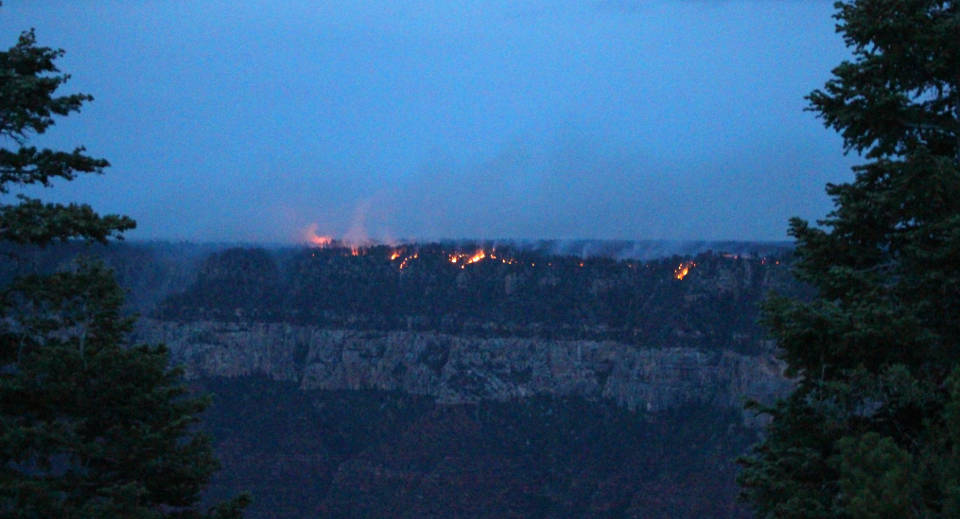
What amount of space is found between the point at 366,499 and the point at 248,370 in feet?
65.8

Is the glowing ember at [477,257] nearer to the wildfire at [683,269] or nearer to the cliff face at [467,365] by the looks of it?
the cliff face at [467,365]

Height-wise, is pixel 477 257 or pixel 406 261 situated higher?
pixel 477 257

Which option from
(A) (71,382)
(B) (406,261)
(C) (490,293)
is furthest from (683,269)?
(A) (71,382)

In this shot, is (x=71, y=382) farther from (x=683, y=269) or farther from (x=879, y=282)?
(x=683, y=269)

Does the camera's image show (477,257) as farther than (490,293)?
Yes

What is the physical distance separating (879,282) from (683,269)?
167 ft

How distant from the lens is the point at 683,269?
63500 millimetres

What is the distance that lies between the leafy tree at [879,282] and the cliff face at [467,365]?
37.4 meters

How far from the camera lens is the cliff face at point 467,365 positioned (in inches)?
2146

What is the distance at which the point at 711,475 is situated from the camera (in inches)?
1807

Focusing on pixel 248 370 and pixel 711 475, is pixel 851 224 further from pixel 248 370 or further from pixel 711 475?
pixel 248 370

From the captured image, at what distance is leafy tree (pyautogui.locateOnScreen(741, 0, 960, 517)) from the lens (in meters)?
12.3

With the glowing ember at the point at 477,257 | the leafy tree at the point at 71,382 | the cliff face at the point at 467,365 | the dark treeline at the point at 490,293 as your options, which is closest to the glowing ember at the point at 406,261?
the dark treeline at the point at 490,293

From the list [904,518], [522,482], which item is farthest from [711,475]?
[904,518]
